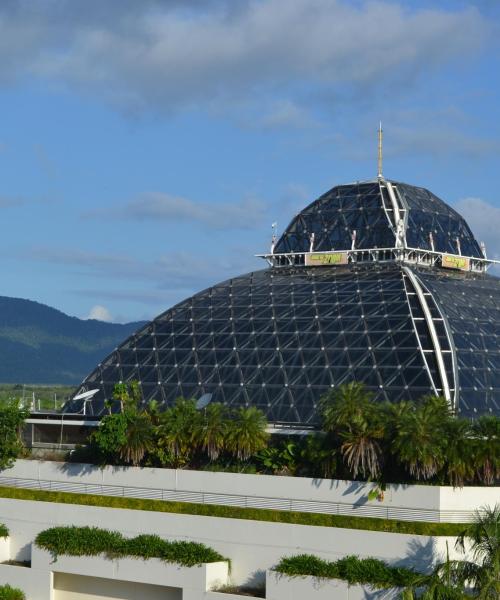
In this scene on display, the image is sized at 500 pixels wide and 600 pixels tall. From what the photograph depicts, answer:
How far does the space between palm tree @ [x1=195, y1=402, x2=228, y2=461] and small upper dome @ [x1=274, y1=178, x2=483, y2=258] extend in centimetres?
2215

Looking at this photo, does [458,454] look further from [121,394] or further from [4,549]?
[4,549]

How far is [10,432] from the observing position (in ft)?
273

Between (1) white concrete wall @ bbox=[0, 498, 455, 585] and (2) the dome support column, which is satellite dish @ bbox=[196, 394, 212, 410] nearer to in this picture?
(1) white concrete wall @ bbox=[0, 498, 455, 585]

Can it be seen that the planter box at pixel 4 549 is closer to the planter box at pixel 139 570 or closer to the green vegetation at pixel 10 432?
the planter box at pixel 139 570

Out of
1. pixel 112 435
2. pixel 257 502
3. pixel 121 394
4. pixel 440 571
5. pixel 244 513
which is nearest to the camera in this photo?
pixel 440 571

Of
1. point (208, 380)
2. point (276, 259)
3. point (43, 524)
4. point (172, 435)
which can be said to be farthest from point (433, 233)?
point (43, 524)

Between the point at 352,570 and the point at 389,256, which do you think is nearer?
the point at 352,570

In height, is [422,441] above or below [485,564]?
above

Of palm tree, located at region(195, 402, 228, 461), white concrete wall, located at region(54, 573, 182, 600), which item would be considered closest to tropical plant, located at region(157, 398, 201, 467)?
palm tree, located at region(195, 402, 228, 461)

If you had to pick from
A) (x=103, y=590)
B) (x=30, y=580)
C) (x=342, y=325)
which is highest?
(x=342, y=325)

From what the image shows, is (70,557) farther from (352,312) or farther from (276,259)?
(276,259)

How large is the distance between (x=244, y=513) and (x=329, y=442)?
6437 millimetres

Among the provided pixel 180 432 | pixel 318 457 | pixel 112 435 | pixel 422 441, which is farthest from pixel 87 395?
pixel 422 441

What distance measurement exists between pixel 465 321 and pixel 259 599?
2576cm
